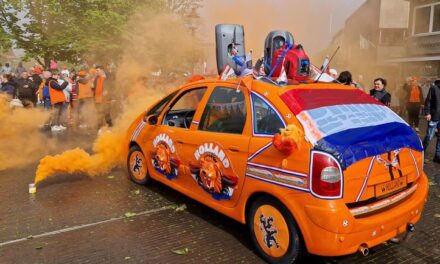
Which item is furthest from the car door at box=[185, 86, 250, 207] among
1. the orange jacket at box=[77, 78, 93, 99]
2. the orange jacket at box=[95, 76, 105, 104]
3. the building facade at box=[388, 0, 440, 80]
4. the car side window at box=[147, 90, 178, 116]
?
the building facade at box=[388, 0, 440, 80]

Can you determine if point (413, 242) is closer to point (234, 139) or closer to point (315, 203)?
point (315, 203)

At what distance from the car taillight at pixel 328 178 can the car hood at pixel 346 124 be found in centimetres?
6

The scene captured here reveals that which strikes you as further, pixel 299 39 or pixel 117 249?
pixel 299 39

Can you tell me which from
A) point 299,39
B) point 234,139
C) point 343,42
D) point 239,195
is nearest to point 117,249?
point 239,195

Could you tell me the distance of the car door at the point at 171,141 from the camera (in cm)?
455

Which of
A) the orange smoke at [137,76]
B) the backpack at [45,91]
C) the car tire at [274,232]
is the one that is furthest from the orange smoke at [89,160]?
the backpack at [45,91]

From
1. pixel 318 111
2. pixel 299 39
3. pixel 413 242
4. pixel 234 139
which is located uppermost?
pixel 299 39

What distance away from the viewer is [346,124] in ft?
10.9

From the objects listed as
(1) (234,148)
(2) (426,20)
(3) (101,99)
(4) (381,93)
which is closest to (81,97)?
(3) (101,99)

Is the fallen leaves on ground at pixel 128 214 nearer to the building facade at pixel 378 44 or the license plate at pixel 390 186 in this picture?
the license plate at pixel 390 186

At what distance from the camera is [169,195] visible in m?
5.41

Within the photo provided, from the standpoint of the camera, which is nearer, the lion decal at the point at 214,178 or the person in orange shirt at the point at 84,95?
the lion decal at the point at 214,178

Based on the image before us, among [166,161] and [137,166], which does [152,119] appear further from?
[137,166]

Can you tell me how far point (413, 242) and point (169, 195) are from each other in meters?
3.06
